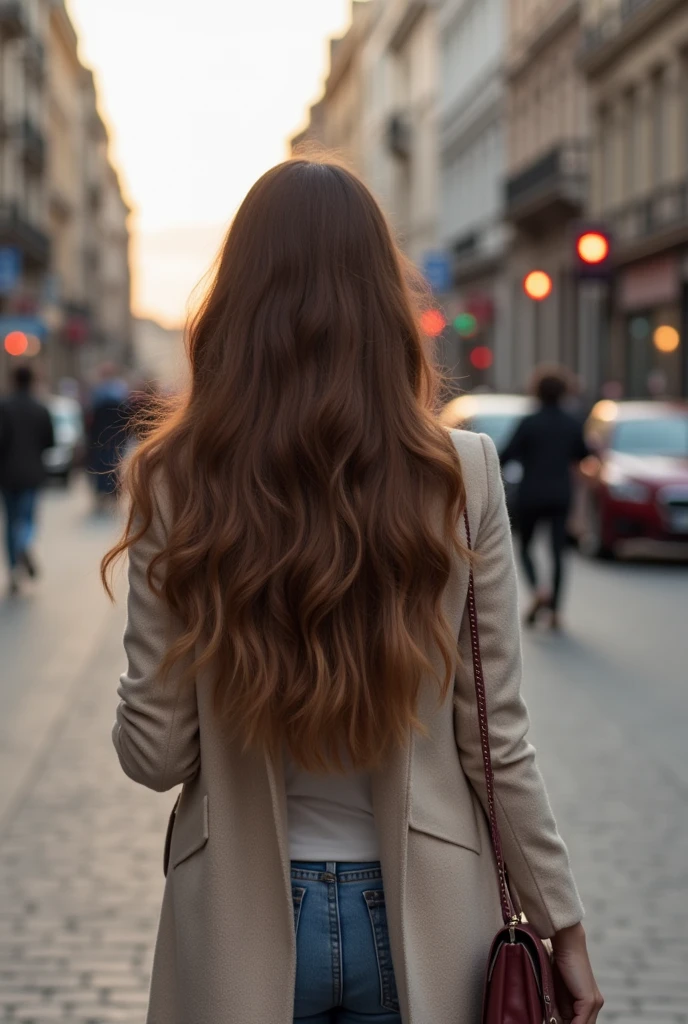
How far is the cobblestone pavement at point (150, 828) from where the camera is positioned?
467 cm

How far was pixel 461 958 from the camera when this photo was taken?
2227 millimetres

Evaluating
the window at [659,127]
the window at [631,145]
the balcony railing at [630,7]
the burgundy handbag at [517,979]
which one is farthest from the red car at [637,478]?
the window at [631,145]

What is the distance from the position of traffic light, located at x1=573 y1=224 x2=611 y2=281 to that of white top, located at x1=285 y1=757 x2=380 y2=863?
15.0 m

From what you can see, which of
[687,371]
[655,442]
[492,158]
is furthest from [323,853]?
[492,158]

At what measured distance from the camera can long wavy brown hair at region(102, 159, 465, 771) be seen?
2.16 metres

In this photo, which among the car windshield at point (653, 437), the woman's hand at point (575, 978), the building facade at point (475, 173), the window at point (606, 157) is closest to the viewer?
the woman's hand at point (575, 978)

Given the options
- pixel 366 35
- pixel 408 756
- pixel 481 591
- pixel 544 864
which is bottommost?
pixel 544 864

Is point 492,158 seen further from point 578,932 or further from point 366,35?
point 578,932

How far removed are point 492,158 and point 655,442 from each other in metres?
37.3

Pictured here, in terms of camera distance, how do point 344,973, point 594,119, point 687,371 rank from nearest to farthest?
point 344,973 < point 687,371 < point 594,119

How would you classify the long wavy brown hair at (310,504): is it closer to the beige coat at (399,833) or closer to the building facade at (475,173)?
the beige coat at (399,833)

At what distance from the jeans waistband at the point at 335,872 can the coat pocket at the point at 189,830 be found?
0.43 feet

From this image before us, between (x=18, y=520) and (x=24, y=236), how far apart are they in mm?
43480

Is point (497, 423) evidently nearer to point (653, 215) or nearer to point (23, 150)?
point (653, 215)
